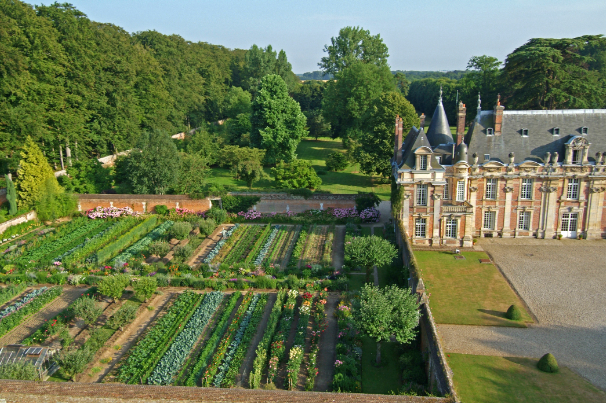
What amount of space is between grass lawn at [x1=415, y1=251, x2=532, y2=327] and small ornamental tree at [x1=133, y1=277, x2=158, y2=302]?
13.8 m

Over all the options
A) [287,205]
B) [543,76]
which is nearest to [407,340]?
[287,205]

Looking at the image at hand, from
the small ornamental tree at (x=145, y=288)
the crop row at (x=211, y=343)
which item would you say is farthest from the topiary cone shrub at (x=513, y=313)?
the small ornamental tree at (x=145, y=288)

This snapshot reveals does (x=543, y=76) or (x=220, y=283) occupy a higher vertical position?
(x=543, y=76)

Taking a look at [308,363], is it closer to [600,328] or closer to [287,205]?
[600,328]

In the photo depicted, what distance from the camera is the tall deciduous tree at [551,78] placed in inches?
1722

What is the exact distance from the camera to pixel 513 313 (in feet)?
69.9

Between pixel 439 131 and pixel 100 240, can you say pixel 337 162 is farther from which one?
pixel 100 240

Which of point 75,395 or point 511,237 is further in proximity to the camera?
point 511,237

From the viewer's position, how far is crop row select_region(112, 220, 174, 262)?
28.1 m

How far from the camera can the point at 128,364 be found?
18.0m

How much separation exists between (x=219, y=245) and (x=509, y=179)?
19.2 meters

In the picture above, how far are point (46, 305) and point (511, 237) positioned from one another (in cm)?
2806

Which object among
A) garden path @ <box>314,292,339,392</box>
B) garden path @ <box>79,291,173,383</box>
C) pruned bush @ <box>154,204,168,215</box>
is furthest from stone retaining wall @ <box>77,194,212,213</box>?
garden path @ <box>314,292,339,392</box>

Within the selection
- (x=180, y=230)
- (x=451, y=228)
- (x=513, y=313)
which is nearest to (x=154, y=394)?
(x=513, y=313)
